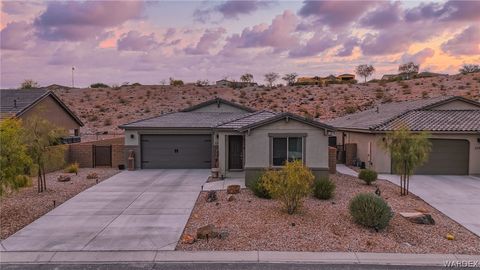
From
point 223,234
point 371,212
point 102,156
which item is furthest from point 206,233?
point 102,156

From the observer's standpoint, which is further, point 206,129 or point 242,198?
point 206,129

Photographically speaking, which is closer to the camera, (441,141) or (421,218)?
(421,218)

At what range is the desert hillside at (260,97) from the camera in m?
56.9

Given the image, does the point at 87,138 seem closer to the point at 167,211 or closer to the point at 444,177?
the point at 167,211

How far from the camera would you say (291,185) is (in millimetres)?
12492

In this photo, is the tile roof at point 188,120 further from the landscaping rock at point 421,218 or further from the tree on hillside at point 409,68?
the tree on hillside at point 409,68

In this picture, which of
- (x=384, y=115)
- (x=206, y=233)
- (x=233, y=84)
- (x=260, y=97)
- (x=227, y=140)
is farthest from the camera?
(x=233, y=84)

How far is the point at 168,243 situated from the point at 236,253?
6.57 feet

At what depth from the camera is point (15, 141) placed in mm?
12602

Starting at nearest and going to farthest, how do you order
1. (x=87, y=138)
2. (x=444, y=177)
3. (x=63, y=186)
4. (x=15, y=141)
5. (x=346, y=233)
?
(x=346, y=233) < (x=15, y=141) < (x=63, y=186) < (x=444, y=177) < (x=87, y=138)

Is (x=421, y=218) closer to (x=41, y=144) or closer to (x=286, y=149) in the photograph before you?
(x=286, y=149)

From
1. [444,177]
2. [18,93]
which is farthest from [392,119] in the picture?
[18,93]

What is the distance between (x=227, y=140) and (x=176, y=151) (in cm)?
542

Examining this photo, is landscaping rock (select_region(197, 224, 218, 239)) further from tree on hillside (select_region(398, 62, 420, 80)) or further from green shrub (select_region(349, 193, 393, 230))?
tree on hillside (select_region(398, 62, 420, 80))
